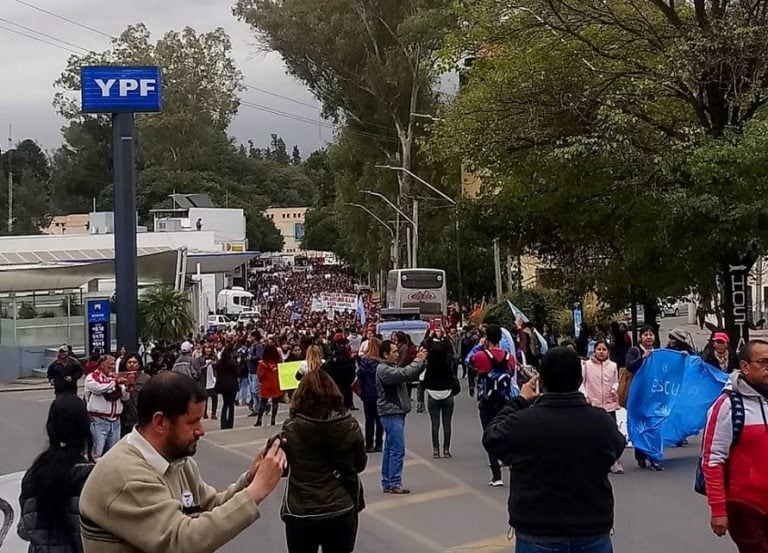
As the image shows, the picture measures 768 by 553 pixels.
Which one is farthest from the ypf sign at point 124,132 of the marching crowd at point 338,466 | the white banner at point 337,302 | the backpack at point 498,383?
the white banner at point 337,302

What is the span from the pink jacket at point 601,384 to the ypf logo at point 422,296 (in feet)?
105

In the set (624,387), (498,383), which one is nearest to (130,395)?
(498,383)

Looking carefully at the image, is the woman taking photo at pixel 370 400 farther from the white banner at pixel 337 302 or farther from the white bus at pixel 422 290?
the white banner at pixel 337 302

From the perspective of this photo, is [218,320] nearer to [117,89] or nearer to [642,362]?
[117,89]

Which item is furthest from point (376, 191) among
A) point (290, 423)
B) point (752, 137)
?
point (290, 423)

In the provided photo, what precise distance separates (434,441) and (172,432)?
11766 mm

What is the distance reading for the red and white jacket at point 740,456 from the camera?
6137 mm

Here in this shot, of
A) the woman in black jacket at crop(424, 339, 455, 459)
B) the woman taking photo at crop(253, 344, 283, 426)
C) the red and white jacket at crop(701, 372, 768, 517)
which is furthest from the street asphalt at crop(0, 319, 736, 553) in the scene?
the woman taking photo at crop(253, 344, 283, 426)

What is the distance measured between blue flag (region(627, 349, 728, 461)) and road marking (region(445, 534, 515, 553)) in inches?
162

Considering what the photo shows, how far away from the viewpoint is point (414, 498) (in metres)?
12.3

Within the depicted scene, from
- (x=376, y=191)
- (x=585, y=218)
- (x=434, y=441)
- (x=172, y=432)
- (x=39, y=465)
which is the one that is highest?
(x=376, y=191)

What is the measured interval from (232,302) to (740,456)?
222ft

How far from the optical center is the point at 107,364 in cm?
1398

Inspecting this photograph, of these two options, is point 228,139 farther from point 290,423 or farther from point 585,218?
point 290,423
